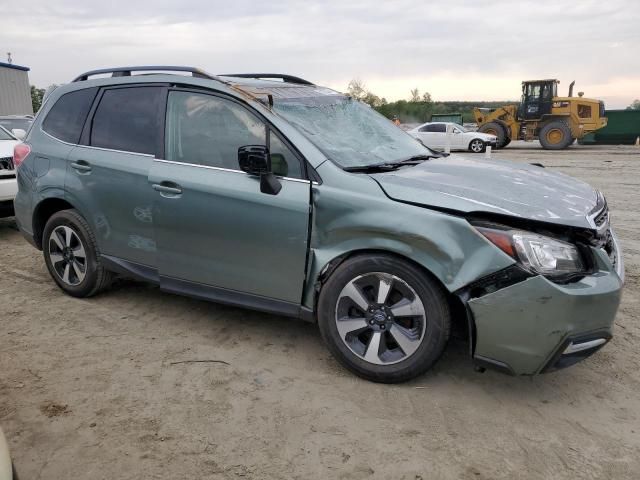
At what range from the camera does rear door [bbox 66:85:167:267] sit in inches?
155

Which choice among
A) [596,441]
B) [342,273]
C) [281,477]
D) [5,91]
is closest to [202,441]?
[281,477]

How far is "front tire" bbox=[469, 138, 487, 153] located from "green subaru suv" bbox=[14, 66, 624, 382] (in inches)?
756

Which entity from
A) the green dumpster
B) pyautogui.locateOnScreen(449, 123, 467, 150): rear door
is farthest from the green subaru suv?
the green dumpster

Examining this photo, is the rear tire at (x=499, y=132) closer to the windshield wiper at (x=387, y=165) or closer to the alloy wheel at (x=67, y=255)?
the windshield wiper at (x=387, y=165)

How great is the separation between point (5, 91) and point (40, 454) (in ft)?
111

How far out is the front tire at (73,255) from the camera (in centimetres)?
441

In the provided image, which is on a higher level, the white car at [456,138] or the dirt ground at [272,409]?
the white car at [456,138]

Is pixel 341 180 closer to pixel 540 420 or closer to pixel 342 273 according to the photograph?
pixel 342 273

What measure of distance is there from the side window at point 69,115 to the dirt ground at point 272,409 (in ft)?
4.94

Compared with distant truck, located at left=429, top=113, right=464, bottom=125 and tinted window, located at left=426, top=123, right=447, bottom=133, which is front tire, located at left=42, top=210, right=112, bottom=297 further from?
distant truck, located at left=429, top=113, right=464, bottom=125

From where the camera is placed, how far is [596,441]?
271 cm

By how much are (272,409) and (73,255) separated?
248cm

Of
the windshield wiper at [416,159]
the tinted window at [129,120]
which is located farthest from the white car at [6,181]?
the windshield wiper at [416,159]

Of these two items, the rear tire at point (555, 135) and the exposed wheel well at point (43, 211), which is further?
the rear tire at point (555, 135)
